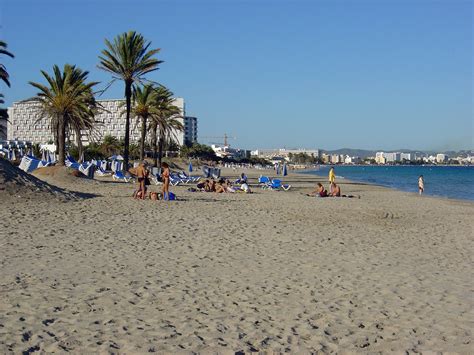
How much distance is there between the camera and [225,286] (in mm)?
6316

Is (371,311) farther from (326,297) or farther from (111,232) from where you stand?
(111,232)

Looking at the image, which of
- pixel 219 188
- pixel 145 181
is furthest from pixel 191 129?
pixel 145 181

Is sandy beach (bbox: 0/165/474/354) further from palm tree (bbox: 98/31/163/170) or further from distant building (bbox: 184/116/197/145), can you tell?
distant building (bbox: 184/116/197/145)

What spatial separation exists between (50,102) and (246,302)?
29.8 m

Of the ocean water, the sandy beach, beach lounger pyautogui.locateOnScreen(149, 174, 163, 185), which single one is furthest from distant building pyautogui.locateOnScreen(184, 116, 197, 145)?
the sandy beach

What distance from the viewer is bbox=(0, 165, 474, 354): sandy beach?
14.8 ft

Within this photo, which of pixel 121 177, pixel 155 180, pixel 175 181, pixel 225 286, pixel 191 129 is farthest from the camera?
pixel 191 129

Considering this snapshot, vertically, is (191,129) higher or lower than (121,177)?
higher

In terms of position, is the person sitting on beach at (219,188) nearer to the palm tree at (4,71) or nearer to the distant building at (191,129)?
the palm tree at (4,71)

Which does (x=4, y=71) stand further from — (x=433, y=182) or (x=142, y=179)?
(x=433, y=182)

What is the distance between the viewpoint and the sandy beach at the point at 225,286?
4496mm

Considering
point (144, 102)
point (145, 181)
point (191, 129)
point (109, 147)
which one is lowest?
point (145, 181)

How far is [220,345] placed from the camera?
170 inches

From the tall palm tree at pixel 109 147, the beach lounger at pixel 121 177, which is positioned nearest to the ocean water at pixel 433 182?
the beach lounger at pixel 121 177
